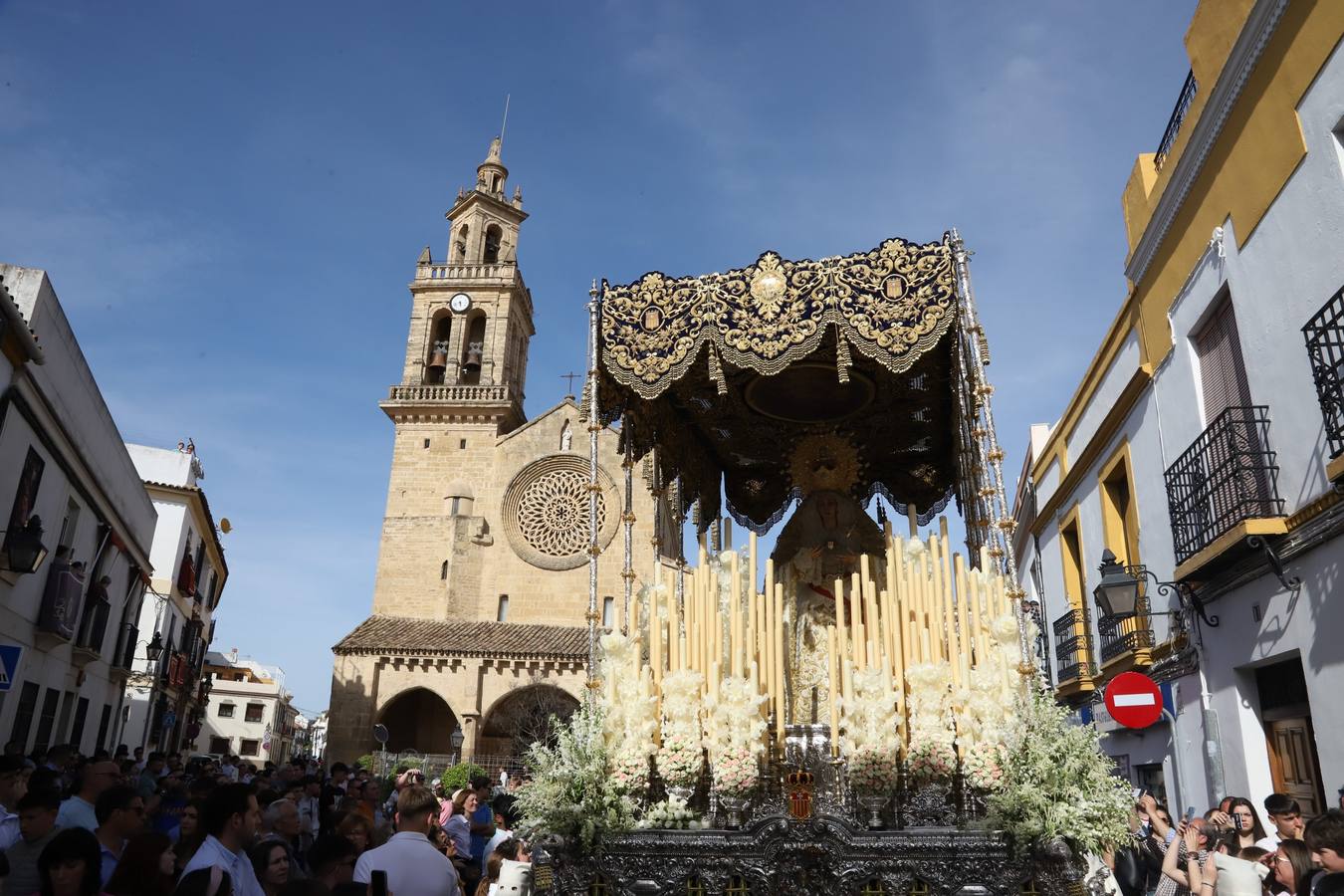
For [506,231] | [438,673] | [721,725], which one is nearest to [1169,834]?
[721,725]

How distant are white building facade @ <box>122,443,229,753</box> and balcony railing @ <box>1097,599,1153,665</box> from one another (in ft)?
53.2

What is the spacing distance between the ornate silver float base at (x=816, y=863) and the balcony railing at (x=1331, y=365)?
3.11 meters

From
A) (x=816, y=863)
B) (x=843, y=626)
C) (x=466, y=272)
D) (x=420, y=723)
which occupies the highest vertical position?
(x=466, y=272)

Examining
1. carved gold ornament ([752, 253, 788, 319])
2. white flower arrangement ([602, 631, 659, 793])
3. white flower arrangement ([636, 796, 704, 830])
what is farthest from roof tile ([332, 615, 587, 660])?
white flower arrangement ([636, 796, 704, 830])

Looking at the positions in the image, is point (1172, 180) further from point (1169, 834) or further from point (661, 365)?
point (1169, 834)

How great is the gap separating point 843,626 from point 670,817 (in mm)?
1638

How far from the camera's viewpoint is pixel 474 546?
26.3m

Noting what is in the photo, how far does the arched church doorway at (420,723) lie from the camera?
82.2 ft

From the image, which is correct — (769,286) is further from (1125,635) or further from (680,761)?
(1125,635)

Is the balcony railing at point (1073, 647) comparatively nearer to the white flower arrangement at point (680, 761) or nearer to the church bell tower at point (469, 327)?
the white flower arrangement at point (680, 761)

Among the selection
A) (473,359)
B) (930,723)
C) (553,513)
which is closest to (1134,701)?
(930,723)

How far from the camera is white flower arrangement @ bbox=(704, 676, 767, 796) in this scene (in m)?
5.38

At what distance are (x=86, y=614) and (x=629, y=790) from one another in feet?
34.1

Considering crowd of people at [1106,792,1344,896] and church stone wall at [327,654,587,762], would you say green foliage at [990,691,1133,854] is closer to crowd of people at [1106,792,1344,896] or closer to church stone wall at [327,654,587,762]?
crowd of people at [1106,792,1344,896]
